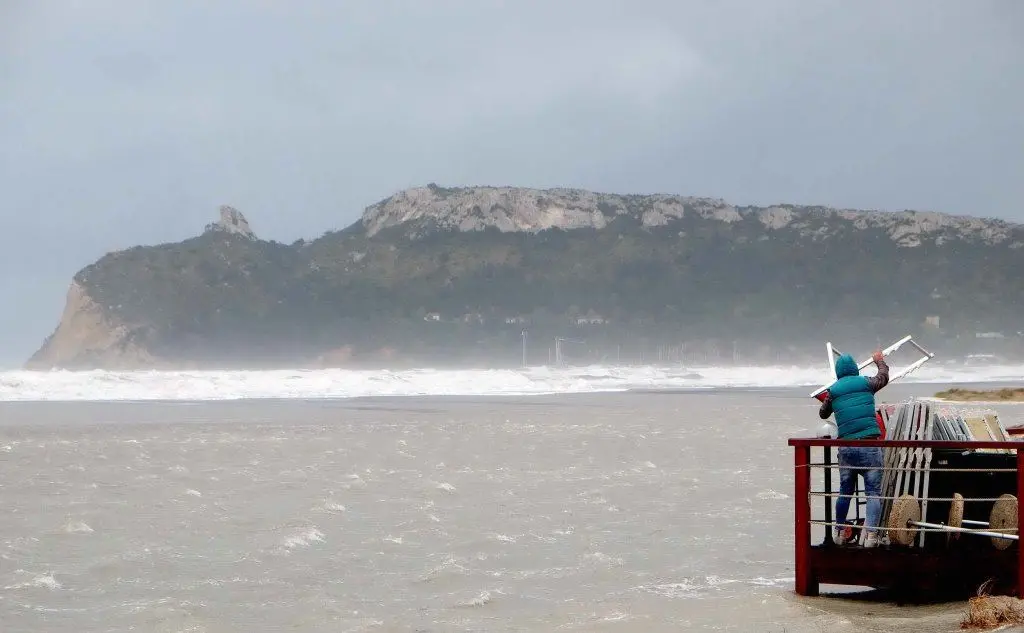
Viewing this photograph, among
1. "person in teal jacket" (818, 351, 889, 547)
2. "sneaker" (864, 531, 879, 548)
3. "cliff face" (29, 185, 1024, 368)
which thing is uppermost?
"cliff face" (29, 185, 1024, 368)

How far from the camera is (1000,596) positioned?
28.6 ft

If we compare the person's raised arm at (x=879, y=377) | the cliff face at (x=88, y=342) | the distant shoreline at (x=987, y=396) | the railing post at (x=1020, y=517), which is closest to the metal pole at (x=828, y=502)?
the person's raised arm at (x=879, y=377)

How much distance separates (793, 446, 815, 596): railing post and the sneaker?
0.45 metres

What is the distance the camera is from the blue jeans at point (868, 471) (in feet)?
31.9

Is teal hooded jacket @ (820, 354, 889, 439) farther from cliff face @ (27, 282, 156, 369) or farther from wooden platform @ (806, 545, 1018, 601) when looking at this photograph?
cliff face @ (27, 282, 156, 369)

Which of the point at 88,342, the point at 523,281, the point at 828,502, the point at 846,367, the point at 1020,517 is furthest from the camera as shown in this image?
the point at 523,281

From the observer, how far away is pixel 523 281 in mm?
154375

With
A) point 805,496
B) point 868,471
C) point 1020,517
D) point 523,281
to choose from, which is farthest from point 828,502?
point 523,281

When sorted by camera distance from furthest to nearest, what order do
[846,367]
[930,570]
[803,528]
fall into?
[846,367] → [803,528] → [930,570]

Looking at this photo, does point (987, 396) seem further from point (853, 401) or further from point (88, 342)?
point (88, 342)

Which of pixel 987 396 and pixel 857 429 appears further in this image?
pixel 987 396

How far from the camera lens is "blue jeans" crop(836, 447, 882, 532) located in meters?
9.71

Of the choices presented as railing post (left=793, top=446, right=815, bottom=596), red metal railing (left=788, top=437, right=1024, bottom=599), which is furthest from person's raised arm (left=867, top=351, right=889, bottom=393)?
railing post (left=793, top=446, right=815, bottom=596)

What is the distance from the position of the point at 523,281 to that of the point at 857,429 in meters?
145
